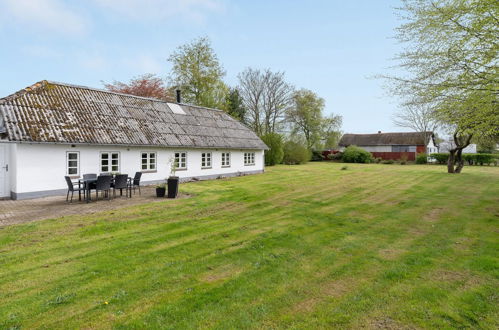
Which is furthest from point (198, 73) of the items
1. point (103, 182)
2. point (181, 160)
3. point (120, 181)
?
point (103, 182)

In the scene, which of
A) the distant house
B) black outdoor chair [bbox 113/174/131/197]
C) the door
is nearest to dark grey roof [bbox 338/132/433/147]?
the distant house

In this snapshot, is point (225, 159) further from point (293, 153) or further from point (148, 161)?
point (293, 153)

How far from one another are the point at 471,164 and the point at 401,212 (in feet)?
119

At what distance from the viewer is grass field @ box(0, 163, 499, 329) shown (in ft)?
11.6

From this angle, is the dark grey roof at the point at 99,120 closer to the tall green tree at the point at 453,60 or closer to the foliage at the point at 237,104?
the tall green tree at the point at 453,60

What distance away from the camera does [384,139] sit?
173 feet

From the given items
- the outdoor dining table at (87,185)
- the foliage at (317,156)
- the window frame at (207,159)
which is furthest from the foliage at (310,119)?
the outdoor dining table at (87,185)

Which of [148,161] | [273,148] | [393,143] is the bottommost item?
[148,161]

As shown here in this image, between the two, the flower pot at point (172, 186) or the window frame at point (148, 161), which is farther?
the window frame at point (148, 161)

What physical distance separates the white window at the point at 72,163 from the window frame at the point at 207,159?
26.7 feet

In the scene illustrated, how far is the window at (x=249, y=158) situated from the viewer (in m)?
24.2

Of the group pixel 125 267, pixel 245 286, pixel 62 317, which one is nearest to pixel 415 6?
pixel 245 286

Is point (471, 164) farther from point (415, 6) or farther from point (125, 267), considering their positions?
point (125, 267)

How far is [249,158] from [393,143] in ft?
124
